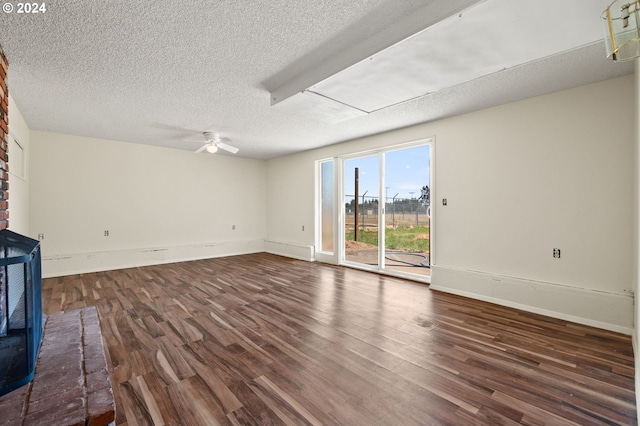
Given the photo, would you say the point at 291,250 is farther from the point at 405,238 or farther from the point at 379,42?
the point at 379,42

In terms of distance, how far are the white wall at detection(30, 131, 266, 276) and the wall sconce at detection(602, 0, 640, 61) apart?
6874 mm

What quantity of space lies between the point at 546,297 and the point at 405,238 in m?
2.32

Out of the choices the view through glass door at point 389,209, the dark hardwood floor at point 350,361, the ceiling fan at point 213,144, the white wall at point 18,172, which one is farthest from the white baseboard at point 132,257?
the view through glass door at point 389,209

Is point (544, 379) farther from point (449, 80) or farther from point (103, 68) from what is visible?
point (103, 68)

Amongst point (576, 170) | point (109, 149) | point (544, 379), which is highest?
point (109, 149)

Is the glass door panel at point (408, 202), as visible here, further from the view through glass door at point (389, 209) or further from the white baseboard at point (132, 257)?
the white baseboard at point (132, 257)

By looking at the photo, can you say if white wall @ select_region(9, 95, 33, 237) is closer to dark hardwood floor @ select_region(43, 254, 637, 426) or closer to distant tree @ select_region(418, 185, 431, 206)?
dark hardwood floor @ select_region(43, 254, 637, 426)

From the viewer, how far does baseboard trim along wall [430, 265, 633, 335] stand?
2.75 metres

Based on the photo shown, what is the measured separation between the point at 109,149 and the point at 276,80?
455 centimetres

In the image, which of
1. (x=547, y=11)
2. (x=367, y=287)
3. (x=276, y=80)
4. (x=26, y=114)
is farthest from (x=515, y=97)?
(x=26, y=114)

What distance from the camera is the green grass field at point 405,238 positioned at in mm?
4887

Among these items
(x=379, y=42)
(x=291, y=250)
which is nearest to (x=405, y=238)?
(x=291, y=250)

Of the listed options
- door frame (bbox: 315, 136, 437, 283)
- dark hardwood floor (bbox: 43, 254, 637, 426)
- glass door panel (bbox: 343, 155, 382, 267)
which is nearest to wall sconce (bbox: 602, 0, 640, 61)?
dark hardwood floor (bbox: 43, 254, 637, 426)

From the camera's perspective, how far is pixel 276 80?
2.93m
